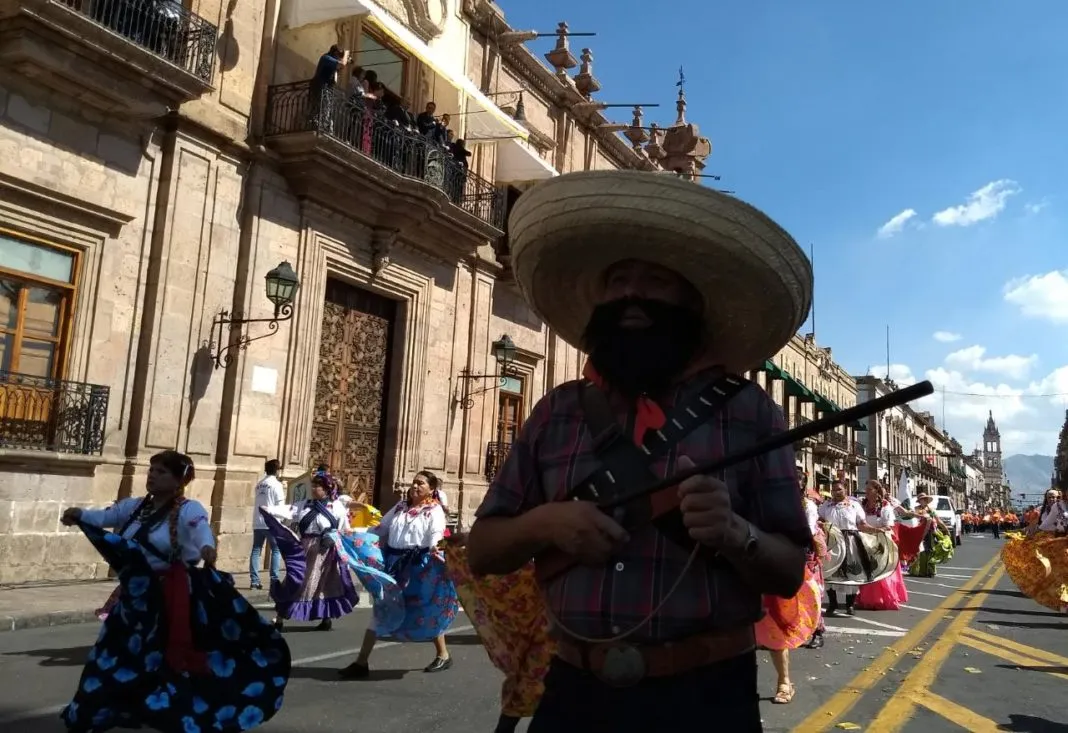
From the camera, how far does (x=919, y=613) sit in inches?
472

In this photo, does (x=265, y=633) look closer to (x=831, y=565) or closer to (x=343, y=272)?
(x=831, y=565)

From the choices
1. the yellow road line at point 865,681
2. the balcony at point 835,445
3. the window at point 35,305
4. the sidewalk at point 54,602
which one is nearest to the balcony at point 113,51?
the window at point 35,305

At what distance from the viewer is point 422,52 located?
15609 mm

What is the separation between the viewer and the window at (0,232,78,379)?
10664mm

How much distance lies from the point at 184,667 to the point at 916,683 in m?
5.41

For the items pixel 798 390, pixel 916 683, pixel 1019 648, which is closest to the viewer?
pixel 916 683

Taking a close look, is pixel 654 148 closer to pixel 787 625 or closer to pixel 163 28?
pixel 163 28

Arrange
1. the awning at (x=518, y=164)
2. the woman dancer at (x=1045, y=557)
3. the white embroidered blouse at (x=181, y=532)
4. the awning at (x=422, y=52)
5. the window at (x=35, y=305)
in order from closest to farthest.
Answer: the white embroidered blouse at (x=181, y=532) → the window at (x=35, y=305) → the woman dancer at (x=1045, y=557) → the awning at (x=422, y=52) → the awning at (x=518, y=164)

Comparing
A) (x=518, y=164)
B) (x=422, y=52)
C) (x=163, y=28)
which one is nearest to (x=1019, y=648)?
(x=422, y=52)

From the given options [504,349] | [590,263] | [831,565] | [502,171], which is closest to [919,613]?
[831,565]

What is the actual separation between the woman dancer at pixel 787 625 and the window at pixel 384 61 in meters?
13.0

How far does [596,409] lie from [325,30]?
15.1m

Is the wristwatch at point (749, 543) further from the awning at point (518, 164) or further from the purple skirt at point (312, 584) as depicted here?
the awning at point (518, 164)

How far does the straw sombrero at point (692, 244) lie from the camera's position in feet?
7.12
